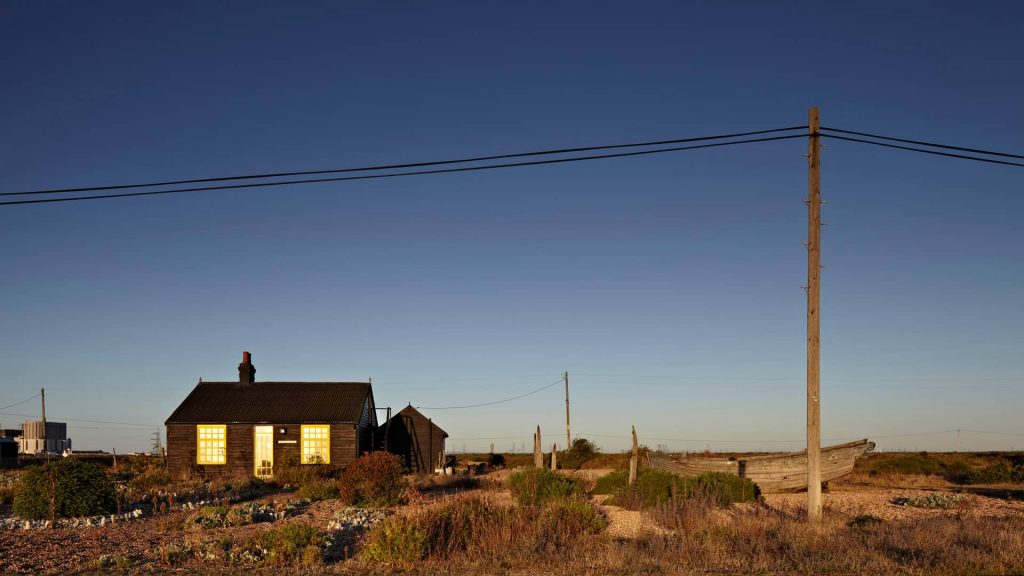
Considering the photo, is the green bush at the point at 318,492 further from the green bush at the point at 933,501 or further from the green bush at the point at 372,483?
the green bush at the point at 933,501

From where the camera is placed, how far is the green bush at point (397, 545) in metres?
12.9

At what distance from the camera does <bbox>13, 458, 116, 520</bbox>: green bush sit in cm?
1962

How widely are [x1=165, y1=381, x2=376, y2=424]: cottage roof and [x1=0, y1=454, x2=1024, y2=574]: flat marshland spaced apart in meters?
12.3

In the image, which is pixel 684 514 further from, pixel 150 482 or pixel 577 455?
pixel 577 455

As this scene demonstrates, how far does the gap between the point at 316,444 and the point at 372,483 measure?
13684 mm

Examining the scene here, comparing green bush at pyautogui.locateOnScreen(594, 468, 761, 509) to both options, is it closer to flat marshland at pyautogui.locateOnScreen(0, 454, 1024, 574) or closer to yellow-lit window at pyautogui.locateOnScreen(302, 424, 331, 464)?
flat marshland at pyautogui.locateOnScreen(0, 454, 1024, 574)

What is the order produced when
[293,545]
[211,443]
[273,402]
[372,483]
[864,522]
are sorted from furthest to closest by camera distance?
1. [273,402]
2. [211,443]
3. [372,483]
4. [864,522]
5. [293,545]

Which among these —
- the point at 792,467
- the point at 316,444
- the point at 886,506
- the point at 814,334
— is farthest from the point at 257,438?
the point at 814,334

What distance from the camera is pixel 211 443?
36406mm

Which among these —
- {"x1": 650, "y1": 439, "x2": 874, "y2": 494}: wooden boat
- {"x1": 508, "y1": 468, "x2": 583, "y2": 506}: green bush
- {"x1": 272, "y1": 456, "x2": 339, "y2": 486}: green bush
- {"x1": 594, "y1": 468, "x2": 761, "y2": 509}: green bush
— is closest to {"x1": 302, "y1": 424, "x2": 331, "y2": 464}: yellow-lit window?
{"x1": 272, "y1": 456, "x2": 339, "y2": 486}: green bush

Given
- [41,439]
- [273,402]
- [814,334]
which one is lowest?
[41,439]

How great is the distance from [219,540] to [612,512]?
10.0 m

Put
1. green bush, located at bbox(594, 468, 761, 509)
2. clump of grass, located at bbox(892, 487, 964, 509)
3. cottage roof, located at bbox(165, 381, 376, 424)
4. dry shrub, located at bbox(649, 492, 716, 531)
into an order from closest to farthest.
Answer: dry shrub, located at bbox(649, 492, 716, 531) → green bush, located at bbox(594, 468, 761, 509) → clump of grass, located at bbox(892, 487, 964, 509) → cottage roof, located at bbox(165, 381, 376, 424)

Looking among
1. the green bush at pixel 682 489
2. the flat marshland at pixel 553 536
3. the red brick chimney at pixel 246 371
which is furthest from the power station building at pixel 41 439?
the green bush at pixel 682 489
